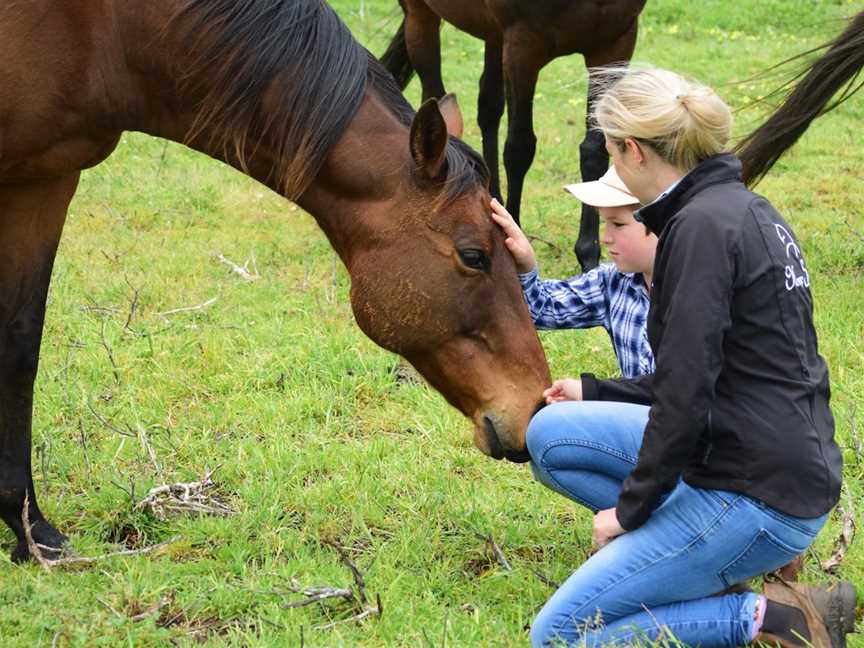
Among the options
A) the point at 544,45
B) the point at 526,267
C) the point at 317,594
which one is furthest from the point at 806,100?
the point at 317,594

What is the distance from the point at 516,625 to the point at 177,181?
18.6 ft

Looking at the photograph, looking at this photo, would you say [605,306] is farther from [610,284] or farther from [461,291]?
[461,291]

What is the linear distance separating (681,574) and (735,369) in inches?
20.5

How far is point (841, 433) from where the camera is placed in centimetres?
414

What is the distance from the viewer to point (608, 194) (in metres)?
3.21

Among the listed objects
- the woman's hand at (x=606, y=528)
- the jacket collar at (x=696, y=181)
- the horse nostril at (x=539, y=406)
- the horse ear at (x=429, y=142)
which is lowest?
the woman's hand at (x=606, y=528)

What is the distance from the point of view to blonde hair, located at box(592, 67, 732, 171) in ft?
8.94

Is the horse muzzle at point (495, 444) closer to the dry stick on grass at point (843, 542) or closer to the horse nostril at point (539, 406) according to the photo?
the horse nostril at point (539, 406)

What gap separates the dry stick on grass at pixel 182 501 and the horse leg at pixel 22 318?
30 centimetres

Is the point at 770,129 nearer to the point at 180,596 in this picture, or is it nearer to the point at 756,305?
A: the point at 756,305

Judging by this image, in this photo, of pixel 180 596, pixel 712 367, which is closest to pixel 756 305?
pixel 712 367

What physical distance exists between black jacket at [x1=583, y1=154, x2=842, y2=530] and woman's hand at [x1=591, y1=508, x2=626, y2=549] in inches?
3.1

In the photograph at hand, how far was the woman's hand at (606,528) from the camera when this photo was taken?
2.81 metres

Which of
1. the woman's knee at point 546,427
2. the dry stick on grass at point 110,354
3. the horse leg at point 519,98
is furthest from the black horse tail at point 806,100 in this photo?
the dry stick on grass at point 110,354
